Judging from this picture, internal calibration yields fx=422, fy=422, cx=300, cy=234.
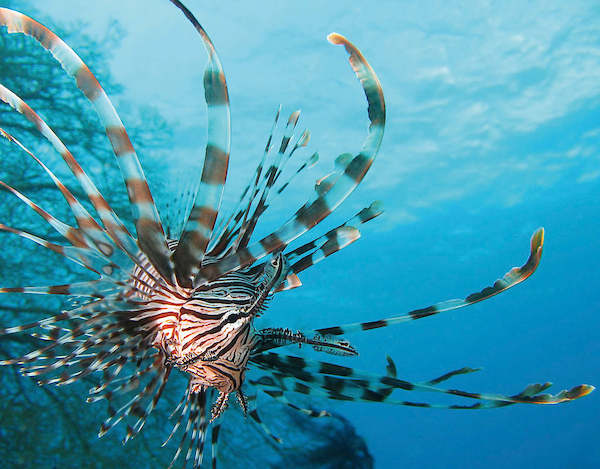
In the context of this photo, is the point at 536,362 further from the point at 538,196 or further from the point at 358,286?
the point at 538,196

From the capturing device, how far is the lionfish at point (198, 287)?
60.0 inches

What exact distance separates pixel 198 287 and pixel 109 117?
80 centimetres

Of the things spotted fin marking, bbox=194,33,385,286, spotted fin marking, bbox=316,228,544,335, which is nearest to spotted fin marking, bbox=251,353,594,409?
spotted fin marking, bbox=316,228,544,335

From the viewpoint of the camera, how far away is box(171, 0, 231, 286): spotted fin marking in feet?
4.62

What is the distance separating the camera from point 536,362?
3975cm

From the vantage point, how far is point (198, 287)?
192cm

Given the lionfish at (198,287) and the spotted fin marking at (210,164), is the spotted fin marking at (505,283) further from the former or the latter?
the spotted fin marking at (210,164)

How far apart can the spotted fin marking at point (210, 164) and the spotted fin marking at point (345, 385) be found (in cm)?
84

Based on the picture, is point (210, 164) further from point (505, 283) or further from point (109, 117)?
point (505, 283)

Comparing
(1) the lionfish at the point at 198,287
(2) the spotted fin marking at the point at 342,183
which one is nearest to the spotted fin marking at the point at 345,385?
(1) the lionfish at the point at 198,287

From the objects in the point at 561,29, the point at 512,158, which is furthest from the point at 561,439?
the point at 561,29

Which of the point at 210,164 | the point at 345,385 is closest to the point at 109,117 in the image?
the point at 210,164

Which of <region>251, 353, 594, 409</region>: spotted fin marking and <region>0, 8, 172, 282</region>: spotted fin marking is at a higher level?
<region>0, 8, 172, 282</region>: spotted fin marking

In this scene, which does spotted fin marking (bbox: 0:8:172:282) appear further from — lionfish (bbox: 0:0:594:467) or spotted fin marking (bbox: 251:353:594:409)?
spotted fin marking (bbox: 251:353:594:409)
